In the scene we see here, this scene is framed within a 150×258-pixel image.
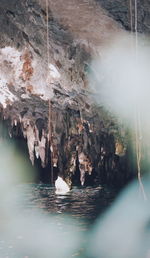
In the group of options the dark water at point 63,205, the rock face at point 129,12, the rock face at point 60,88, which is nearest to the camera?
the dark water at point 63,205

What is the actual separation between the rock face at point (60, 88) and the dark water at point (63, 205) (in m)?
2.09

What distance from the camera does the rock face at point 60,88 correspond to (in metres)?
17.4

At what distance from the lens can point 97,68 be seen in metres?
19.5

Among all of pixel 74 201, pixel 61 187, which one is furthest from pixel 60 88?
pixel 61 187

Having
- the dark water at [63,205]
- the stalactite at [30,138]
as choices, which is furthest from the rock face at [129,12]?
the stalactite at [30,138]

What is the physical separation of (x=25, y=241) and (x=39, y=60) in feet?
32.7

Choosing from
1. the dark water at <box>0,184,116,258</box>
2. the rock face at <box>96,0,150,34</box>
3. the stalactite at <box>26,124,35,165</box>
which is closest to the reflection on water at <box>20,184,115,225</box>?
the dark water at <box>0,184,116,258</box>

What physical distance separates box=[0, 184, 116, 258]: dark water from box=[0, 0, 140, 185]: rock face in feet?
6.84

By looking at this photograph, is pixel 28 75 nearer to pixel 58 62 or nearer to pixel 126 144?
pixel 58 62

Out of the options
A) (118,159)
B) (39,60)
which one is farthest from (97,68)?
(118,159)

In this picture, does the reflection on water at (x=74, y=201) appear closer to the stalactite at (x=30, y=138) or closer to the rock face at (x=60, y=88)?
the rock face at (x=60, y=88)

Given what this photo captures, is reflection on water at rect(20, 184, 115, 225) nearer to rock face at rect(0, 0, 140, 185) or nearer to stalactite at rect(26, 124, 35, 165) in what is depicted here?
→ rock face at rect(0, 0, 140, 185)

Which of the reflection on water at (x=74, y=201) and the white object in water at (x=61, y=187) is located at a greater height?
the white object in water at (x=61, y=187)

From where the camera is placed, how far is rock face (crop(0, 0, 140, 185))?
57.2ft
